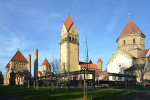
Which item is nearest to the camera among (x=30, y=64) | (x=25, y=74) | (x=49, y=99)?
(x=49, y=99)

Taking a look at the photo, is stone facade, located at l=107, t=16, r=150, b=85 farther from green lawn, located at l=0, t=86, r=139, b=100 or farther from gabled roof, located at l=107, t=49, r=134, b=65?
green lawn, located at l=0, t=86, r=139, b=100

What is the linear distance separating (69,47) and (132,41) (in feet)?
106

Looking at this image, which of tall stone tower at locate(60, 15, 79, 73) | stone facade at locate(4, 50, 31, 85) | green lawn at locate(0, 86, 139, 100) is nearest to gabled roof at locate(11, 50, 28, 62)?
stone facade at locate(4, 50, 31, 85)

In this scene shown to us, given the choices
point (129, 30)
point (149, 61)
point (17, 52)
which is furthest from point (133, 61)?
point (17, 52)

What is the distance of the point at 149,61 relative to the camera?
125 feet

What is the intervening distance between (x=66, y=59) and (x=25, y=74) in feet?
71.0

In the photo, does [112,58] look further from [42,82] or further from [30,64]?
[30,64]

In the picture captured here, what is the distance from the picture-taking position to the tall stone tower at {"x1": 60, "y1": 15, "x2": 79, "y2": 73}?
68181 mm

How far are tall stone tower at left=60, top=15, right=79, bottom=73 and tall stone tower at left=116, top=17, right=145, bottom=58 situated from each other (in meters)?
27.0

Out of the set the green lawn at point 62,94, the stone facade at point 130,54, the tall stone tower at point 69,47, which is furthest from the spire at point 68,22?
the green lawn at point 62,94

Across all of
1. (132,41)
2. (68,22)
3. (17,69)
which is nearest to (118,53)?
(132,41)

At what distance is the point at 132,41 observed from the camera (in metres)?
45.3

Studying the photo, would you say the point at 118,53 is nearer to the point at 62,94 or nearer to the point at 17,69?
the point at 62,94

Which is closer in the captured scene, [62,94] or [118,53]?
[62,94]
